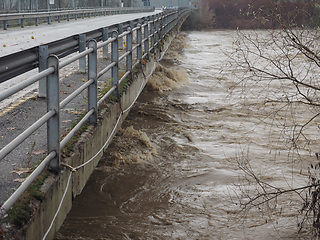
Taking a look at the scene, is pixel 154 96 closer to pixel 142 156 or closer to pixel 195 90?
pixel 195 90

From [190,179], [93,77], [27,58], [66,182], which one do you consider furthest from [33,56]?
[190,179]

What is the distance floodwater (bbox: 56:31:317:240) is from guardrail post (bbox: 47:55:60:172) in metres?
1.16

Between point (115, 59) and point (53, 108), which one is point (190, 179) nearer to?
point (115, 59)

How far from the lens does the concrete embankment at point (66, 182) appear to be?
4188 mm

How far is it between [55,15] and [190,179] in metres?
27.6

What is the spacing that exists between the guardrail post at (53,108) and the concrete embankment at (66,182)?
0.71 ft

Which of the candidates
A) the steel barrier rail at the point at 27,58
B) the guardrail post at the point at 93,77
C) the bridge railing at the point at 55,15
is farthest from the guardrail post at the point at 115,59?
the bridge railing at the point at 55,15

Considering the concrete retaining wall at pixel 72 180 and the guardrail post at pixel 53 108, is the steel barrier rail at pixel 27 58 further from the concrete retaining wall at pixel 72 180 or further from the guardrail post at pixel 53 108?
the concrete retaining wall at pixel 72 180

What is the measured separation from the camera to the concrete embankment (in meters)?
4.19

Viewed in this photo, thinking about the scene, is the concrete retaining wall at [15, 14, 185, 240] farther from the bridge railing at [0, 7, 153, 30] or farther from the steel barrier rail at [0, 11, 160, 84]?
the bridge railing at [0, 7, 153, 30]

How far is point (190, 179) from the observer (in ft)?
27.0

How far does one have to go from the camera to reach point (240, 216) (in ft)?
21.8

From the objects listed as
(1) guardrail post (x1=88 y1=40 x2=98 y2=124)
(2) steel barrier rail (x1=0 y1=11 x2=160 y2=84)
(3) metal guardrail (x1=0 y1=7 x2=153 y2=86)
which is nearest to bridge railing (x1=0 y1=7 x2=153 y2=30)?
(3) metal guardrail (x1=0 y1=7 x2=153 y2=86)

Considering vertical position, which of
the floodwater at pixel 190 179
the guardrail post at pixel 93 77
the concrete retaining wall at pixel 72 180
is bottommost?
the floodwater at pixel 190 179
